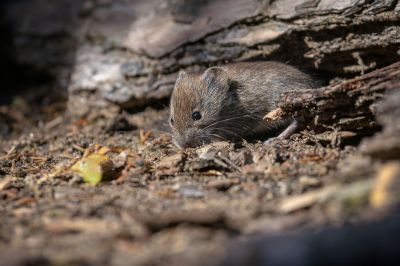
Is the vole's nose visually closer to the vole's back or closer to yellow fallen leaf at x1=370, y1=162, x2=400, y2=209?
the vole's back

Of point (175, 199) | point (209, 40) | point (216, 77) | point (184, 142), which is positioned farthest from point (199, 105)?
point (175, 199)

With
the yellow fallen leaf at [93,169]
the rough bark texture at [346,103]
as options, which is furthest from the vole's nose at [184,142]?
the yellow fallen leaf at [93,169]

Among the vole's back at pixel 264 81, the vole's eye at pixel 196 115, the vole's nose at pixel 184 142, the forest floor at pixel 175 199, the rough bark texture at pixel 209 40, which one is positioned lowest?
the forest floor at pixel 175 199

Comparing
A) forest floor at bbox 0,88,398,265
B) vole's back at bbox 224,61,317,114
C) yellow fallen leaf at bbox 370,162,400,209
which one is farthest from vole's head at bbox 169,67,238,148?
yellow fallen leaf at bbox 370,162,400,209

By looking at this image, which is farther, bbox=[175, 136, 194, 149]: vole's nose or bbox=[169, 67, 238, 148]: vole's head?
bbox=[169, 67, 238, 148]: vole's head

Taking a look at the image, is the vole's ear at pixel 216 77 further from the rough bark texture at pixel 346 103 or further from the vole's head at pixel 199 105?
the rough bark texture at pixel 346 103

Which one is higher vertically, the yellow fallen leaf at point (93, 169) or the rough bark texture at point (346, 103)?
the rough bark texture at point (346, 103)
